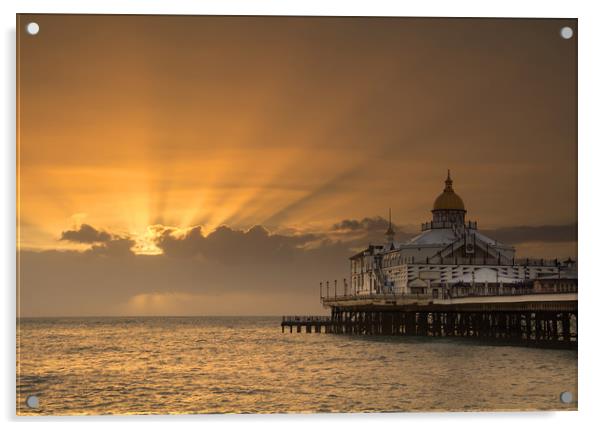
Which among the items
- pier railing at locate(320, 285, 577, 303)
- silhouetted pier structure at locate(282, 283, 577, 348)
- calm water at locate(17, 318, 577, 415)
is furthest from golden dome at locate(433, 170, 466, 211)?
pier railing at locate(320, 285, 577, 303)

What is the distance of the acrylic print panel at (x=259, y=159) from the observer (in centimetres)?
1017

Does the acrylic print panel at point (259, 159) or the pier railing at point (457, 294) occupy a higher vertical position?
the acrylic print panel at point (259, 159)

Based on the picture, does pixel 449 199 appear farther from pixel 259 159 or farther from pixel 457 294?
pixel 457 294

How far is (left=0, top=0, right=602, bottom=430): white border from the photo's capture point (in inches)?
383

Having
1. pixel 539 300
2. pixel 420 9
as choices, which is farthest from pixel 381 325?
pixel 420 9

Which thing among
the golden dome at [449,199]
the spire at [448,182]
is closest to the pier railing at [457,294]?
the golden dome at [449,199]

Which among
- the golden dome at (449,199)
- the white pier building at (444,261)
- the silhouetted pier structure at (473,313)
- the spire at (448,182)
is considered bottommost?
the silhouetted pier structure at (473,313)

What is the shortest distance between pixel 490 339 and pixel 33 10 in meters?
15.7

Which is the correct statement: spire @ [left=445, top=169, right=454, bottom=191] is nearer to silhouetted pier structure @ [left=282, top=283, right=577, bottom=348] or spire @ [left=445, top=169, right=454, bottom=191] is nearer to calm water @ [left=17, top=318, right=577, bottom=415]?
calm water @ [left=17, top=318, right=577, bottom=415]

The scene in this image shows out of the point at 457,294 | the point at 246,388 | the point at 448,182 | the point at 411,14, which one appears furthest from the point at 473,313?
the point at 411,14

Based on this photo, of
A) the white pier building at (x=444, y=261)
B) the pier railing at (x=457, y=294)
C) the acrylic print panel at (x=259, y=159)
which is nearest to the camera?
the acrylic print panel at (x=259, y=159)

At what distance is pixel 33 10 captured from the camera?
32.6 feet

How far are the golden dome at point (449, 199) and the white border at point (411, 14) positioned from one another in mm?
1565

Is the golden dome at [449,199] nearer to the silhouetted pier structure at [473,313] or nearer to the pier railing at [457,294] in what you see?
the silhouetted pier structure at [473,313]
